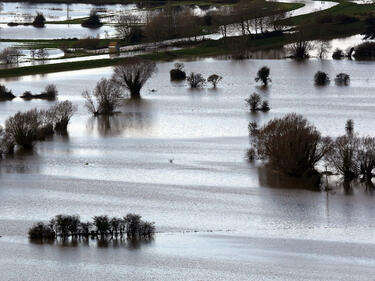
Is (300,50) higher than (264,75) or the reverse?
higher

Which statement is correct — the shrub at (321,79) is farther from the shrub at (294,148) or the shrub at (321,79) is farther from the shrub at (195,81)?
the shrub at (294,148)

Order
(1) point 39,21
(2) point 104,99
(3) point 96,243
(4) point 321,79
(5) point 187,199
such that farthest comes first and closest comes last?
(1) point 39,21, (4) point 321,79, (2) point 104,99, (5) point 187,199, (3) point 96,243

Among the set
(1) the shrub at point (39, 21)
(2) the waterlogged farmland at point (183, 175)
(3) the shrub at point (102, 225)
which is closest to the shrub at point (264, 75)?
(2) the waterlogged farmland at point (183, 175)

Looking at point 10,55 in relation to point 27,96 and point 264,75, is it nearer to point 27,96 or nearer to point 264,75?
point 27,96

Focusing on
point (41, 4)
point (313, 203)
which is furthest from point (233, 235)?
point (41, 4)

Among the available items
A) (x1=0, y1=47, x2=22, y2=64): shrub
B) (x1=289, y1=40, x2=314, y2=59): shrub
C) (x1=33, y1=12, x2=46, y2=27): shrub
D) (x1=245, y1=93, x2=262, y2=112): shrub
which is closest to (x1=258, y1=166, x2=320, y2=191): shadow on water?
(x1=245, y1=93, x2=262, y2=112): shrub

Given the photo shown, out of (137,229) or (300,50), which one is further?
(300,50)

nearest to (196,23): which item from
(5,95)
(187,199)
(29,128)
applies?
(5,95)

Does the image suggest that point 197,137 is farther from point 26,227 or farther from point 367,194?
point 26,227
